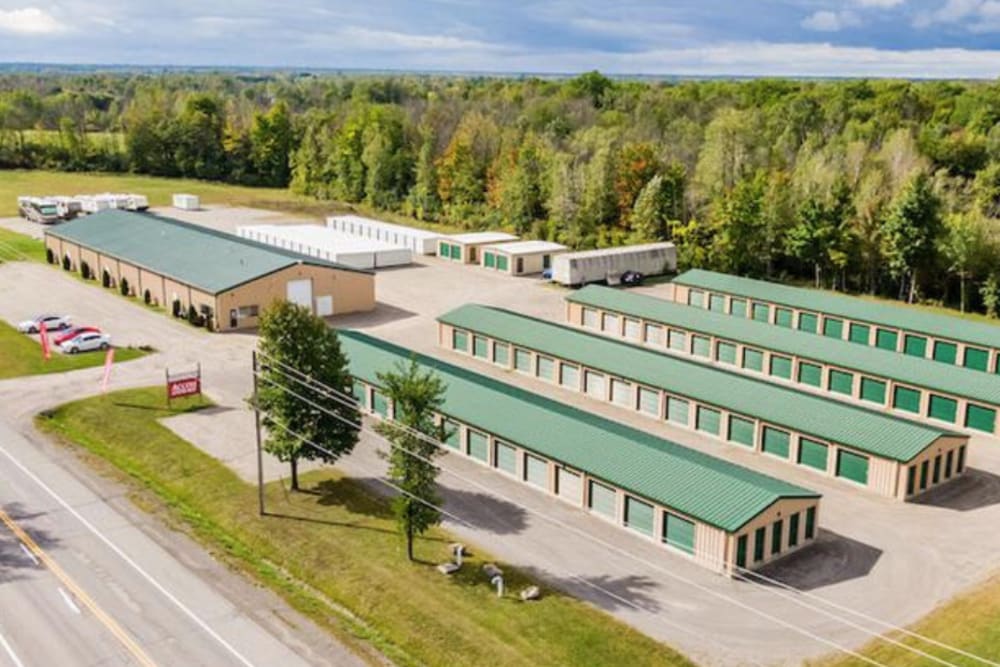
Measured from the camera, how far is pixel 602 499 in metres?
38.2

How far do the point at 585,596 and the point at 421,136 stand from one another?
111m

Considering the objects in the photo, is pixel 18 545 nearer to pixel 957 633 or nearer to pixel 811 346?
pixel 957 633

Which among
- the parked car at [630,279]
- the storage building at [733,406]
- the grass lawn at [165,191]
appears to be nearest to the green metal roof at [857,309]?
the parked car at [630,279]

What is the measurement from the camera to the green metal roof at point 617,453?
34750 mm

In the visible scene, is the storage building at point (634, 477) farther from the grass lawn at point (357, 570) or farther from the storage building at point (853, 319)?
the storage building at point (853, 319)

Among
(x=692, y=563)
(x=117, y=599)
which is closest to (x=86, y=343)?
(x=117, y=599)

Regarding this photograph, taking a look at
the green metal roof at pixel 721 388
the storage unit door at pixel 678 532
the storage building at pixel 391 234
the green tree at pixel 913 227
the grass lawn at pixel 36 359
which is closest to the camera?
the storage unit door at pixel 678 532

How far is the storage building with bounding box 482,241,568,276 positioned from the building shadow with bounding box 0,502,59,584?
5761 cm

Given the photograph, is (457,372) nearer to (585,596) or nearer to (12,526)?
(585,596)

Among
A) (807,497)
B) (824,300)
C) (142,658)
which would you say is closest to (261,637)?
(142,658)

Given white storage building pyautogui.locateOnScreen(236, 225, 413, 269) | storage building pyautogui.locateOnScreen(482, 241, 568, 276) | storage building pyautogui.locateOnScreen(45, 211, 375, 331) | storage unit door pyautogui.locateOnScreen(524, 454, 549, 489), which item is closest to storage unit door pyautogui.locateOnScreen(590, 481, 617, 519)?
storage unit door pyautogui.locateOnScreen(524, 454, 549, 489)

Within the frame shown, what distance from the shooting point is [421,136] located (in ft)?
444

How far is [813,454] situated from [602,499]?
12.1m

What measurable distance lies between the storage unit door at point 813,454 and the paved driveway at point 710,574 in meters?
0.78
